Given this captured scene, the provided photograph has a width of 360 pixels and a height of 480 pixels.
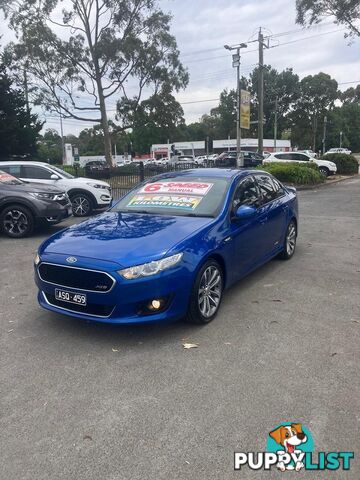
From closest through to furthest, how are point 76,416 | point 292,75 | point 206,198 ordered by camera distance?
1. point 76,416
2. point 206,198
3. point 292,75

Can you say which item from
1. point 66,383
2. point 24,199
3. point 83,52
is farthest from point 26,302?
point 83,52

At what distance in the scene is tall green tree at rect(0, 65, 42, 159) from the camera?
74.7 feet

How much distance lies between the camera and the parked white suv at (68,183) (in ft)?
39.3

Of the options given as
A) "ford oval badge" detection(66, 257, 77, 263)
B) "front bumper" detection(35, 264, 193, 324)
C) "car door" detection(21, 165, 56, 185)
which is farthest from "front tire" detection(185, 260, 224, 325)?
"car door" detection(21, 165, 56, 185)

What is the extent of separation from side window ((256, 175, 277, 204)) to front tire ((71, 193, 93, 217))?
6.95 metres

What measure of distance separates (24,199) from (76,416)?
22.4 feet

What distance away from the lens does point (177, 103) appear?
75.5m

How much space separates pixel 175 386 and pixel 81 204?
9.62 meters

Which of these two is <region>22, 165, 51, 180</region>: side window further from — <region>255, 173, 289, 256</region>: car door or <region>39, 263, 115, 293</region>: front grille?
<region>39, 263, 115, 293</region>: front grille

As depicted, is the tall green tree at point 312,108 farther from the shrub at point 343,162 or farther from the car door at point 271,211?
the car door at point 271,211

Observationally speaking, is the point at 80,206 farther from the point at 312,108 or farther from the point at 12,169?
the point at 312,108

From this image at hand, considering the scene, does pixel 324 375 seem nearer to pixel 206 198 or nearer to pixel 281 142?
pixel 206 198

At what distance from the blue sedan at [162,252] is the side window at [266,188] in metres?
0.10

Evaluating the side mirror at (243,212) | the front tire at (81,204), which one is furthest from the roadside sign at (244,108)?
the side mirror at (243,212)
